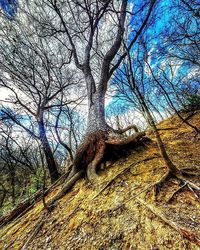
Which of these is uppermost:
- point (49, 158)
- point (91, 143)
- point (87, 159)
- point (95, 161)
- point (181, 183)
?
point (49, 158)

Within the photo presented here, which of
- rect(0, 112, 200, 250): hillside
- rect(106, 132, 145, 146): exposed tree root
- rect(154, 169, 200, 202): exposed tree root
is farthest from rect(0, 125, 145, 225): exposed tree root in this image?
rect(154, 169, 200, 202): exposed tree root

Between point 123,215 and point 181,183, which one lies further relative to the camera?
point 181,183

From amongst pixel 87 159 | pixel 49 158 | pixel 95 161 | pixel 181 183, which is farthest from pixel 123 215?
pixel 49 158

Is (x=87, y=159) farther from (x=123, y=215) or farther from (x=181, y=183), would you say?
(x=181, y=183)

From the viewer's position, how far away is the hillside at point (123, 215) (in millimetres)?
1336

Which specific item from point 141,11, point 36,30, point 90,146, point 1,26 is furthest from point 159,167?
point 1,26

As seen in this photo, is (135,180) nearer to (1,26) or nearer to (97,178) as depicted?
(97,178)

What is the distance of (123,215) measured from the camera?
1717 millimetres

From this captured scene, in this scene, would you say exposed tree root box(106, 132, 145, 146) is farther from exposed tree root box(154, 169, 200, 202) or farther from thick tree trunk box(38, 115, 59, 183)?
thick tree trunk box(38, 115, 59, 183)

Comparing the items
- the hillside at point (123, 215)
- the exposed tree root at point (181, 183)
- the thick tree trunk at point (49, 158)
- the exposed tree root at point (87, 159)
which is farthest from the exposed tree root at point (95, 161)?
the thick tree trunk at point (49, 158)

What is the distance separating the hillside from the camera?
1.34 m

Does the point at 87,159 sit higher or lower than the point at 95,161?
higher

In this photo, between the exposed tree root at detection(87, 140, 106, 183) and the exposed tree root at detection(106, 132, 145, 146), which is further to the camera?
the exposed tree root at detection(106, 132, 145, 146)

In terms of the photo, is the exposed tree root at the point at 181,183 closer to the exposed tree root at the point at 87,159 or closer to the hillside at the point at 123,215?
the hillside at the point at 123,215
